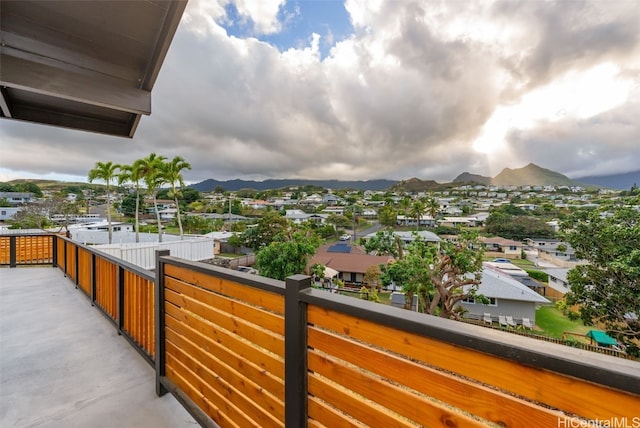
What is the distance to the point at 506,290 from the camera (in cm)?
1302

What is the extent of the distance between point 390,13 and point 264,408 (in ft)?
34.8

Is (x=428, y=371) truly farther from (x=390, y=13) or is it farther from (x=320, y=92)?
(x=320, y=92)

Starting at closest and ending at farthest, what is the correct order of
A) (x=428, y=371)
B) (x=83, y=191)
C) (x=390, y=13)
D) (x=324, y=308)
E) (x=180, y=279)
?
(x=428, y=371) < (x=324, y=308) < (x=180, y=279) < (x=390, y=13) < (x=83, y=191)

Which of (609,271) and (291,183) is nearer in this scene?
(609,271)

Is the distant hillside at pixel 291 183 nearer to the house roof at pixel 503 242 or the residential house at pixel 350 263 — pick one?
the house roof at pixel 503 242

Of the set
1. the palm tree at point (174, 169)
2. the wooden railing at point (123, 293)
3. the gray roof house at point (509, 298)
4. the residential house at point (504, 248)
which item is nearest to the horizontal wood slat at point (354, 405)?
the wooden railing at point (123, 293)

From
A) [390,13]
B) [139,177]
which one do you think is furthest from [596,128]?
[139,177]

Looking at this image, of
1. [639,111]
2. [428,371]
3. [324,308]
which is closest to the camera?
[428,371]

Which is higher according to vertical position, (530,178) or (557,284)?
(530,178)

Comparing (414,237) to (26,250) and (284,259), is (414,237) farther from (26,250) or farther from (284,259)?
(26,250)

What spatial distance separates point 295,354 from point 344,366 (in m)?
0.22

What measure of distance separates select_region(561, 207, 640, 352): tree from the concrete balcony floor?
1307cm

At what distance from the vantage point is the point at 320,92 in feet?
39.1

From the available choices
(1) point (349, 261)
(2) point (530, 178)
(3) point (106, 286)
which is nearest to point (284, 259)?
(1) point (349, 261)
